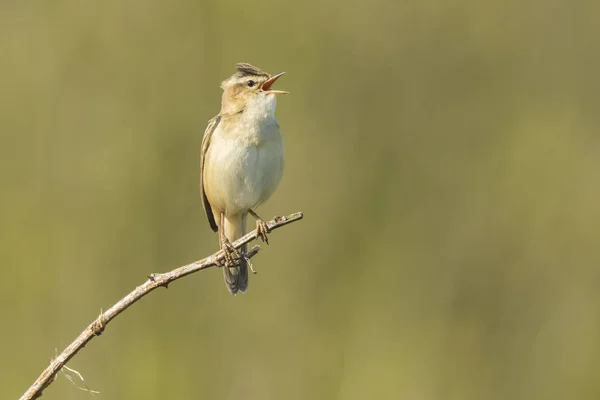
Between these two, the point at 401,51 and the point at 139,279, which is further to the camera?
the point at 401,51

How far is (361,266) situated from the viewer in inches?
257

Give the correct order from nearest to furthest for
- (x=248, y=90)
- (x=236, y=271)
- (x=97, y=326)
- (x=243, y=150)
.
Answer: (x=97, y=326) → (x=243, y=150) → (x=248, y=90) → (x=236, y=271)

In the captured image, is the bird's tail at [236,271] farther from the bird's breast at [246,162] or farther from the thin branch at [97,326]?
the thin branch at [97,326]

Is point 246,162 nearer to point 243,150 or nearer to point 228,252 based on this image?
point 243,150

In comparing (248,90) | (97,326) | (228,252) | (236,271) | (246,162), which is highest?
(248,90)

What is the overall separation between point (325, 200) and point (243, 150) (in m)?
2.04

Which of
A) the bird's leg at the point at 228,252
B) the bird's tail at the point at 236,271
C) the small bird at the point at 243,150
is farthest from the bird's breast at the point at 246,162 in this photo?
the bird's tail at the point at 236,271

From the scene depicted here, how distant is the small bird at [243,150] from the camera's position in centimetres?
477

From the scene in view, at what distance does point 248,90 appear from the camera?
16.5ft

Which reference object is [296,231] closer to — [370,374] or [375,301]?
[375,301]

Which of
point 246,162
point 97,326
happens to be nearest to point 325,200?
point 246,162

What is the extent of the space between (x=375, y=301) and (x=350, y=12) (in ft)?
8.10

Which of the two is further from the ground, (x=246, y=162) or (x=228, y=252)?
(x=246, y=162)

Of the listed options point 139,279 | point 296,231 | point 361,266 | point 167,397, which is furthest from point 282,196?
point 167,397
